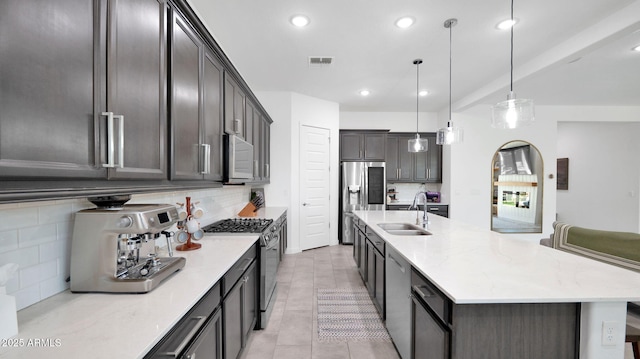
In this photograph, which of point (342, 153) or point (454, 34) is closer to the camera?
point (454, 34)

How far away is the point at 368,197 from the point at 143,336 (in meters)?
4.98

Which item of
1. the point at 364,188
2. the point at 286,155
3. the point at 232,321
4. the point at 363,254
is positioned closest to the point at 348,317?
the point at 363,254

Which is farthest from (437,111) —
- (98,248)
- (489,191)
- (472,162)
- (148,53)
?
(98,248)

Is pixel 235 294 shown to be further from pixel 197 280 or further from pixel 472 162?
pixel 472 162

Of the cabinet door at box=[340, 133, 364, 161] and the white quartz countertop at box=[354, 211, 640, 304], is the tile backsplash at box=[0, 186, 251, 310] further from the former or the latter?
the cabinet door at box=[340, 133, 364, 161]

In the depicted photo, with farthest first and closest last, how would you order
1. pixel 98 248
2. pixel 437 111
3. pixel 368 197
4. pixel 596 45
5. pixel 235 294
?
pixel 437 111 → pixel 368 197 → pixel 596 45 → pixel 235 294 → pixel 98 248

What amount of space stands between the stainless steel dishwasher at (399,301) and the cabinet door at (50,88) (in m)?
1.79

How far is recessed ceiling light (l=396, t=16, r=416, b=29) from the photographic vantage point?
2625 mm

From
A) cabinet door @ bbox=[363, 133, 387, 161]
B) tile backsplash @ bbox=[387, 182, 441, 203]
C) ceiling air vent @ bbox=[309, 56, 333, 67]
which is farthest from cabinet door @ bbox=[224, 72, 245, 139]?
tile backsplash @ bbox=[387, 182, 441, 203]

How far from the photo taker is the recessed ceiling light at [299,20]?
262 centimetres

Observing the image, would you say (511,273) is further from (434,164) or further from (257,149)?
(434,164)

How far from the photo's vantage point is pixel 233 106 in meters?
2.58

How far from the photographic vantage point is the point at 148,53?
1243mm

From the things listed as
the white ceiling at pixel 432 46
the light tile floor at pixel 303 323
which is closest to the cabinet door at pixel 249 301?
the light tile floor at pixel 303 323
